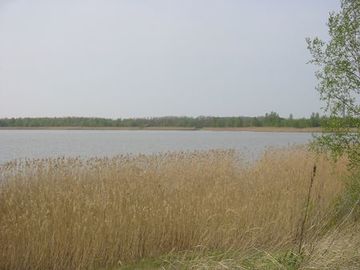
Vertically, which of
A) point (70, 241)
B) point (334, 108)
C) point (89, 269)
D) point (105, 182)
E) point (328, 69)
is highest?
point (328, 69)

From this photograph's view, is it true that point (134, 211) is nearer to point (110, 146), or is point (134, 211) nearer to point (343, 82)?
point (343, 82)

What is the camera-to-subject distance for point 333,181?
8.12 m

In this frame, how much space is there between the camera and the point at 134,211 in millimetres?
5594

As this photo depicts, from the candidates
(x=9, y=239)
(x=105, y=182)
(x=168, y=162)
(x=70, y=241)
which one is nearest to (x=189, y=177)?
(x=168, y=162)

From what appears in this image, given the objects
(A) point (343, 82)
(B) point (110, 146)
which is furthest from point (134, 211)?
(B) point (110, 146)

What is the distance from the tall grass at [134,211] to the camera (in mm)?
5125

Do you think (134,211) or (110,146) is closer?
(134,211)

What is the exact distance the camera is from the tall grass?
5125 mm

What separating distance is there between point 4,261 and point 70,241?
2.47ft

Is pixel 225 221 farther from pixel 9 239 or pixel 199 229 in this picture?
pixel 9 239

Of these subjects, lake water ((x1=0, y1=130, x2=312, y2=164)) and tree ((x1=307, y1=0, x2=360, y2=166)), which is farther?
lake water ((x1=0, y1=130, x2=312, y2=164))

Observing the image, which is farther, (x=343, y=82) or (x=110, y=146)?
(x=110, y=146)

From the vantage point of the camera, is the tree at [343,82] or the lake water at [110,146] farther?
the lake water at [110,146]

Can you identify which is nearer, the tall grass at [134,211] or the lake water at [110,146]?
the tall grass at [134,211]
